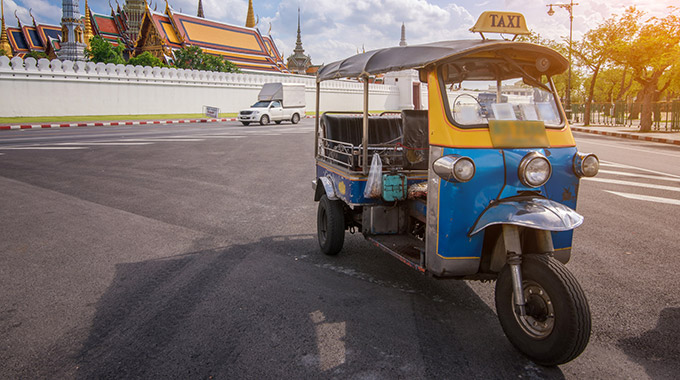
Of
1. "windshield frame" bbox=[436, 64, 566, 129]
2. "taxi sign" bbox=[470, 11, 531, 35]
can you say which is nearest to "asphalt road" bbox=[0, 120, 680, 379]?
"windshield frame" bbox=[436, 64, 566, 129]

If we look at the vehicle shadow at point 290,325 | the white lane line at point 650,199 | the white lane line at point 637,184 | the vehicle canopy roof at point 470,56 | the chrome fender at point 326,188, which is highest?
the vehicle canopy roof at point 470,56

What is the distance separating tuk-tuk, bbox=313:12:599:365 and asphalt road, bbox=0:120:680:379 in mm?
363

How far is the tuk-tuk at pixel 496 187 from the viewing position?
9.75 ft

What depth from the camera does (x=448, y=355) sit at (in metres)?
3.10

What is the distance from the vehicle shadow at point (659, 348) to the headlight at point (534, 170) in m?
1.17

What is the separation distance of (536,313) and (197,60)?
145 ft

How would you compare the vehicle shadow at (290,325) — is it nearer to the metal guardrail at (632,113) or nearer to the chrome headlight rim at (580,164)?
the chrome headlight rim at (580,164)

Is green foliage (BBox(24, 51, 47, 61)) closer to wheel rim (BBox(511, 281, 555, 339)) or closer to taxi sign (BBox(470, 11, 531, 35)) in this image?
taxi sign (BBox(470, 11, 531, 35))

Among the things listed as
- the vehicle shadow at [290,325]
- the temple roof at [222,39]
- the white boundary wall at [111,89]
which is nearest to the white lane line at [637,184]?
the vehicle shadow at [290,325]

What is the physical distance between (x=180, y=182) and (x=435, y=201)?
23.3 feet

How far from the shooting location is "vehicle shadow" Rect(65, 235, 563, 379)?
2.96m

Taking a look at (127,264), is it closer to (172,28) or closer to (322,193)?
(322,193)

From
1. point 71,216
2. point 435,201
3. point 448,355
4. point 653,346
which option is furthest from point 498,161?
point 71,216

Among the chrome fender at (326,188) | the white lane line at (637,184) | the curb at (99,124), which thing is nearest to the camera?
the chrome fender at (326,188)
